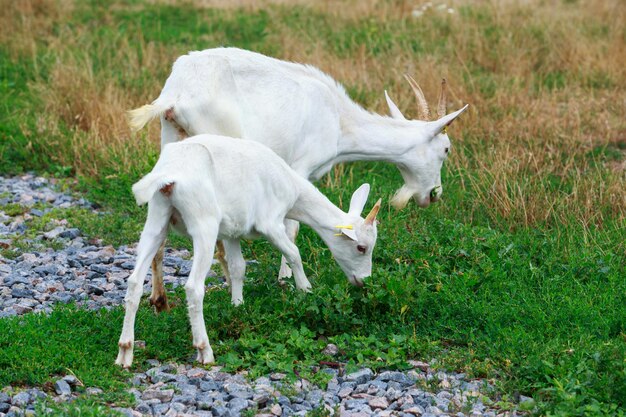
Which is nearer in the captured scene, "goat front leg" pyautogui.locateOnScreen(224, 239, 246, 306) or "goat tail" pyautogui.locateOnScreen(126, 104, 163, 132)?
"goat front leg" pyautogui.locateOnScreen(224, 239, 246, 306)

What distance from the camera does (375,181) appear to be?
31.3 feet

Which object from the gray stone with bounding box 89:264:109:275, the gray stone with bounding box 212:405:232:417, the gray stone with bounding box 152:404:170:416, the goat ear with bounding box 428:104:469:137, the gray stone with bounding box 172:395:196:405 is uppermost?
the goat ear with bounding box 428:104:469:137

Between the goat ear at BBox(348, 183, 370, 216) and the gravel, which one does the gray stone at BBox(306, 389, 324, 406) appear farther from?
the goat ear at BBox(348, 183, 370, 216)

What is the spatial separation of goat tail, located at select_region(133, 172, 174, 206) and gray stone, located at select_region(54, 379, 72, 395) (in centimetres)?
108

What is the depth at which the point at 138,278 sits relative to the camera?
5625mm

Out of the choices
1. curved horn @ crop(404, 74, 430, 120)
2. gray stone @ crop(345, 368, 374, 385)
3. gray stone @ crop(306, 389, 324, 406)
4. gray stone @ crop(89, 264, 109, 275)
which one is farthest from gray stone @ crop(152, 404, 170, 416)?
curved horn @ crop(404, 74, 430, 120)

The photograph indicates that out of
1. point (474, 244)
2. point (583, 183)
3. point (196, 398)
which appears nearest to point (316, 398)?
point (196, 398)

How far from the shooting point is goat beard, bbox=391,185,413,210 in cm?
833

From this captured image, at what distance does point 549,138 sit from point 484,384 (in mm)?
5033

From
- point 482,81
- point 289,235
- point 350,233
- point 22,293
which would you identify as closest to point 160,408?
point 350,233

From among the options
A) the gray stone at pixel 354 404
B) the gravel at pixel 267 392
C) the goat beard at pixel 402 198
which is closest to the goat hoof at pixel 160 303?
the gravel at pixel 267 392

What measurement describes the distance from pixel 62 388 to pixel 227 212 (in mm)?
1470

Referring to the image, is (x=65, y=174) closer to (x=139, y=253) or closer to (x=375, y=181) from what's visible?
(x=375, y=181)

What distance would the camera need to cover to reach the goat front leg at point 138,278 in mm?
5637
